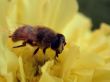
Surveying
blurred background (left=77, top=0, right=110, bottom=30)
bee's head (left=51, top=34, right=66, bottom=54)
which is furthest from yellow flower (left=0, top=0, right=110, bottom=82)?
blurred background (left=77, top=0, right=110, bottom=30)

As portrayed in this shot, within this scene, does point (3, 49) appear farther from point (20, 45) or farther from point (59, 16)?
point (59, 16)

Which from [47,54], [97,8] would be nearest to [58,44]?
[47,54]

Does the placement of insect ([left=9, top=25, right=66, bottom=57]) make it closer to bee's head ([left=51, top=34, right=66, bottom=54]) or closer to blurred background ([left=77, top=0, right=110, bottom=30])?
bee's head ([left=51, top=34, right=66, bottom=54])

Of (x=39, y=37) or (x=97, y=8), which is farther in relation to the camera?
(x=97, y=8)

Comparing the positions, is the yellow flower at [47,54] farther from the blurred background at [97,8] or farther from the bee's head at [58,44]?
the blurred background at [97,8]

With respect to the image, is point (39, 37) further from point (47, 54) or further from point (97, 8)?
point (97, 8)
